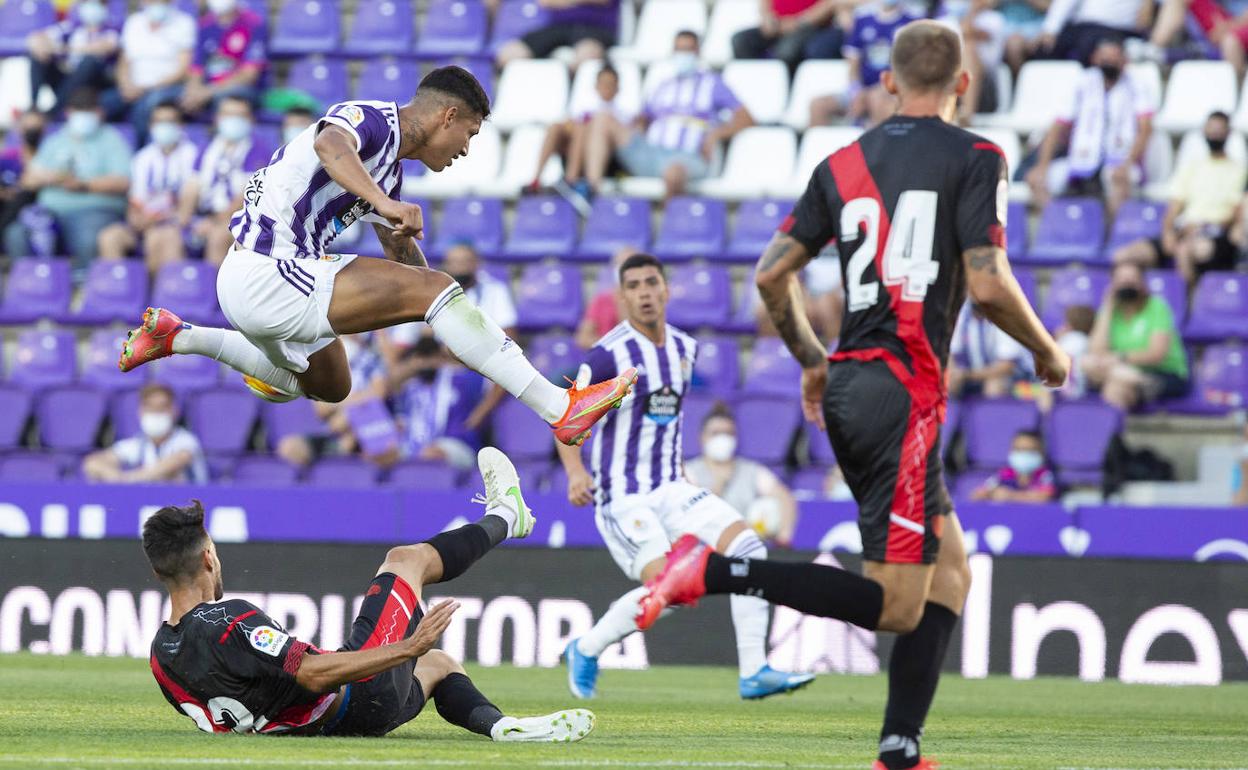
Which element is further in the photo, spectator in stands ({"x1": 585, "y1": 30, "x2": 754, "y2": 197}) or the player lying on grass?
spectator in stands ({"x1": 585, "y1": 30, "x2": 754, "y2": 197})

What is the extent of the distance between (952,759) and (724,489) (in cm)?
683

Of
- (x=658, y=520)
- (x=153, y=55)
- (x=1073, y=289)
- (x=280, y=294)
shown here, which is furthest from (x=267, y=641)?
(x=153, y=55)

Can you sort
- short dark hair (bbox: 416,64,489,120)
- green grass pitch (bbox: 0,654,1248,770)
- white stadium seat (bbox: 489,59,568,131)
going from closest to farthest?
green grass pitch (bbox: 0,654,1248,770) < short dark hair (bbox: 416,64,489,120) < white stadium seat (bbox: 489,59,568,131)

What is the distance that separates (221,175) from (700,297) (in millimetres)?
4442

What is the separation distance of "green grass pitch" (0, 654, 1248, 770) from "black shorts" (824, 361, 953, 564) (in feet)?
2.88

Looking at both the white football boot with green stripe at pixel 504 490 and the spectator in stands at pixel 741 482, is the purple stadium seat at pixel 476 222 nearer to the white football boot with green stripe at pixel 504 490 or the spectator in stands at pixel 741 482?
the spectator in stands at pixel 741 482

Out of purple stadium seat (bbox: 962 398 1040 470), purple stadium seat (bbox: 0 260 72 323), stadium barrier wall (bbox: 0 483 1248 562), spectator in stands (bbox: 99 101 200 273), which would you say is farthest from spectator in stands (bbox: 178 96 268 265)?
purple stadium seat (bbox: 962 398 1040 470)

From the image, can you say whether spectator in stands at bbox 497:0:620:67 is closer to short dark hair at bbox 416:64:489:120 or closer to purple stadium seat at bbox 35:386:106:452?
purple stadium seat at bbox 35:386:106:452

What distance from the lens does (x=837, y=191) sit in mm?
5945

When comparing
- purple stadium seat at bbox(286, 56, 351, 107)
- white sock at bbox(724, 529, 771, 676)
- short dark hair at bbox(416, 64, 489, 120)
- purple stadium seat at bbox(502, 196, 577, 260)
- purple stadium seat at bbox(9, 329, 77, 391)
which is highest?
purple stadium seat at bbox(286, 56, 351, 107)

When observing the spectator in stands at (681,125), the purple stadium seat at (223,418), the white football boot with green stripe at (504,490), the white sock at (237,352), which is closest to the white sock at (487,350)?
the white football boot with green stripe at (504,490)

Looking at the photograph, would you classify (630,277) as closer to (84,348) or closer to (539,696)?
(539,696)

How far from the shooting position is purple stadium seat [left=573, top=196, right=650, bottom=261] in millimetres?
16469

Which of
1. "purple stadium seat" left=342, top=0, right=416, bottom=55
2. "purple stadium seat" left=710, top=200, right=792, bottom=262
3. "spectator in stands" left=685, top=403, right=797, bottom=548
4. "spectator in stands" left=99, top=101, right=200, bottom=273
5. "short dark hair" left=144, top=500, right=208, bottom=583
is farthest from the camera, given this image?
"purple stadium seat" left=342, top=0, right=416, bottom=55
